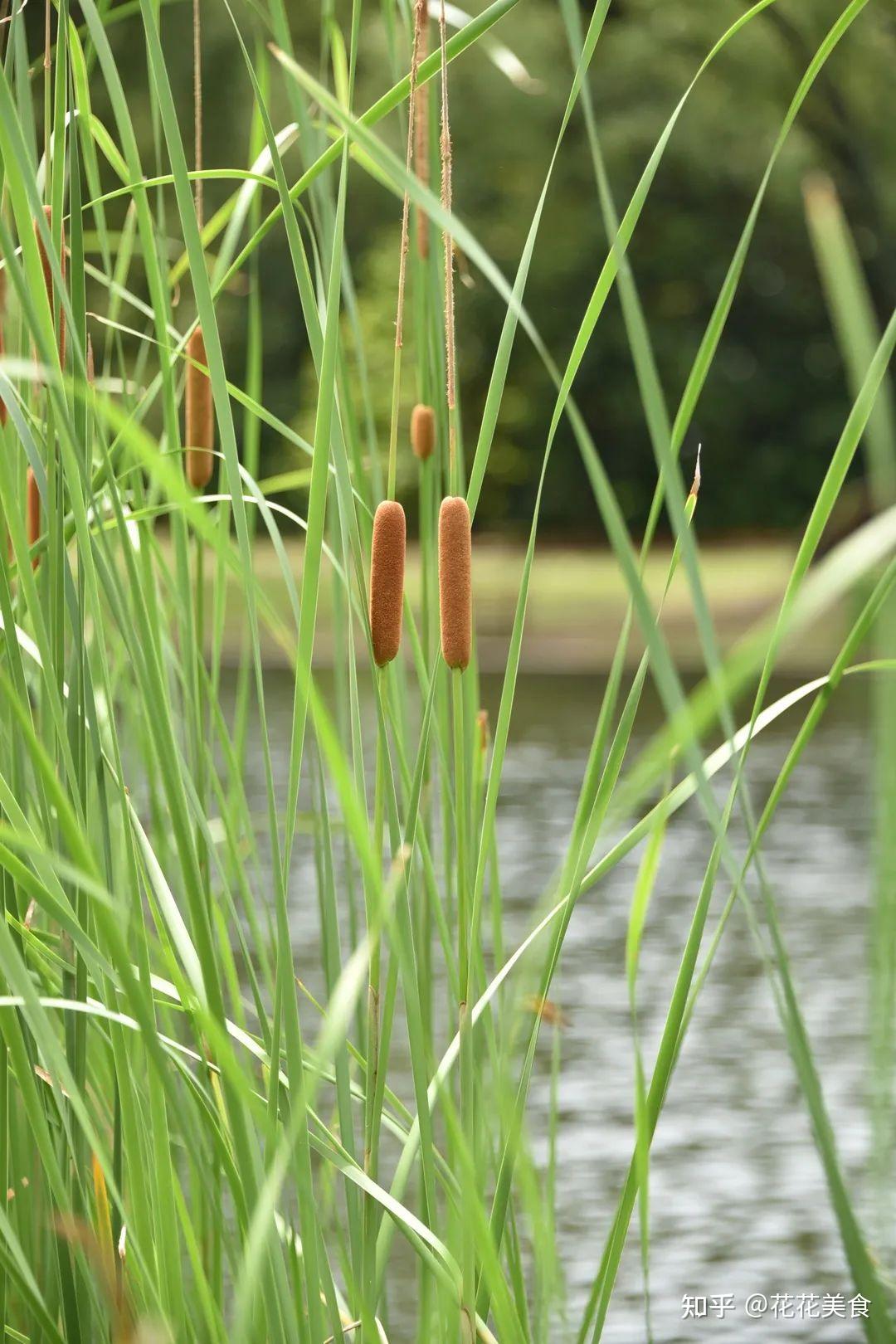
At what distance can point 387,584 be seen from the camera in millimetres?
477

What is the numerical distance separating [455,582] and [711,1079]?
2.44 meters

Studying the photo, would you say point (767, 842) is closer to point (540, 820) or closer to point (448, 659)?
point (540, 820)

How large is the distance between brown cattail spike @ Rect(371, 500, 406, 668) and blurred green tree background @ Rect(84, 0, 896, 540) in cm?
970

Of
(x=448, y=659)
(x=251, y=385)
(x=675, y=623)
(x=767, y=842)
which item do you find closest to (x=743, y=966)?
(x=767, y=842)

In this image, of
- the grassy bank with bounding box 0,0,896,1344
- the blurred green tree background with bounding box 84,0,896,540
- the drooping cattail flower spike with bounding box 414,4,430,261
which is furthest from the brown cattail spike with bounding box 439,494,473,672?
the blurred green tree background with bounding box 84,0,896,540

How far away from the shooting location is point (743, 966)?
3656mm

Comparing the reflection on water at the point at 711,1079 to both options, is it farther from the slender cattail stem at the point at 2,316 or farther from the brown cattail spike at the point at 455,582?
the slender cattail stem at the point at 2,316

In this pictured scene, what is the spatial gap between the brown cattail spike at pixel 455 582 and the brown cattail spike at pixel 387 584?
13mm

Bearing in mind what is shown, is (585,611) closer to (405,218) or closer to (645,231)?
(645,231)

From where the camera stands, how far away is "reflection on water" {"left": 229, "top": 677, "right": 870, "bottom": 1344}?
1.99 meters

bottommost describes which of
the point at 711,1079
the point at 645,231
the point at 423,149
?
the point at 711,1079

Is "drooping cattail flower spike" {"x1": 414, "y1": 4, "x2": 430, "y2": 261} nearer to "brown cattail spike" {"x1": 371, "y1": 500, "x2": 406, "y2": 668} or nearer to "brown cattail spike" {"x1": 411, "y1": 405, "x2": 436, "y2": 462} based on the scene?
"brown cattail spike" {"x1": 411, "y1": 405, "x2": 436, "y2": 462}

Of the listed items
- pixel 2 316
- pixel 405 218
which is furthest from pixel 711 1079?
pixel 405 218

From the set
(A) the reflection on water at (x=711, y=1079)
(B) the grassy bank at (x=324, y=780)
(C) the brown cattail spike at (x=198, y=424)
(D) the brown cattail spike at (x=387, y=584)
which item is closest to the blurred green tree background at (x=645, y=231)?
(A) the reflection on water at (x=711, y=1079)
